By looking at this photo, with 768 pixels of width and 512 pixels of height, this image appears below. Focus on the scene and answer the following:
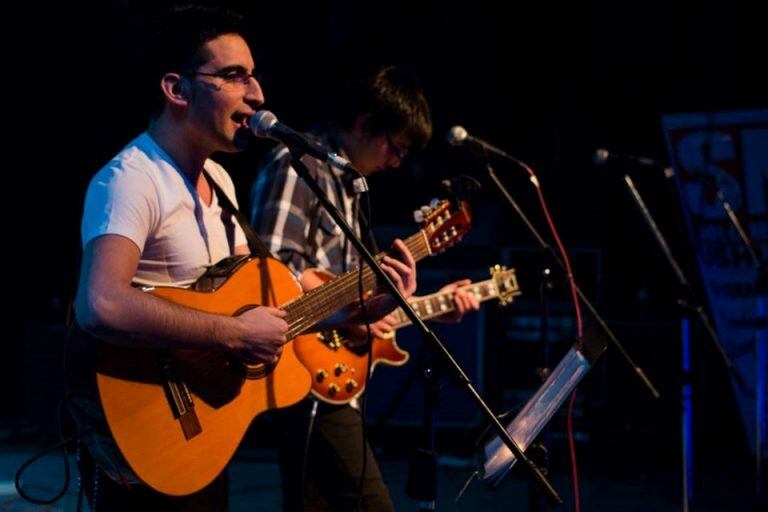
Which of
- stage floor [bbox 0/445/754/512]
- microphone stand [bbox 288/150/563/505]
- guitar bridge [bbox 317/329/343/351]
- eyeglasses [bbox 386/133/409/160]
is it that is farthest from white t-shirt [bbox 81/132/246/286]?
stage floor [bbox 0/445/754/512]

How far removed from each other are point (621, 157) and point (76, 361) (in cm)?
283

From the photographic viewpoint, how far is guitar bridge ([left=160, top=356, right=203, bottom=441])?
245 cm

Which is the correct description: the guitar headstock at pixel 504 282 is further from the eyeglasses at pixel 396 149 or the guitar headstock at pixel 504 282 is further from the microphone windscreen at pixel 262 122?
the microphone windscreen at pixel 262 122

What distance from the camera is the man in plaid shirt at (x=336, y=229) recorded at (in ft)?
10.0

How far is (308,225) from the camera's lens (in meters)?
3.34

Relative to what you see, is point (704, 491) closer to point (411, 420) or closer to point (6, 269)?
point (411, 420)

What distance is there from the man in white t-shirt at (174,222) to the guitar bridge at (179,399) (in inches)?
3.8

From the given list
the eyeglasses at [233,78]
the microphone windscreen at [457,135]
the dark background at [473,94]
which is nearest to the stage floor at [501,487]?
the dark background at [473,94]

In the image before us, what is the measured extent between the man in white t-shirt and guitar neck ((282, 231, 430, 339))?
0.40 feet

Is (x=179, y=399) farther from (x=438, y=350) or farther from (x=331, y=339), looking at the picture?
(x=331, y=339)

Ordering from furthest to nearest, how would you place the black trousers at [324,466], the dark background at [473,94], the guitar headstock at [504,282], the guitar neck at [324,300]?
1. the dark background at [473,94]
2. the guitar headstock at [504,282]
3. the black trousers at [324,466]
4. the guitar neck at [324,300]

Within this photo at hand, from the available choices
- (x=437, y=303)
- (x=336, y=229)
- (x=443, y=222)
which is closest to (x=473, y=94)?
(x=437, y=303)

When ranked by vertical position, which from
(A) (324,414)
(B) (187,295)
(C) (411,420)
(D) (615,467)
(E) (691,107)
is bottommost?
(D) (615,467)

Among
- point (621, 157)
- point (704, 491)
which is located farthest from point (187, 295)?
point (704, 491)
